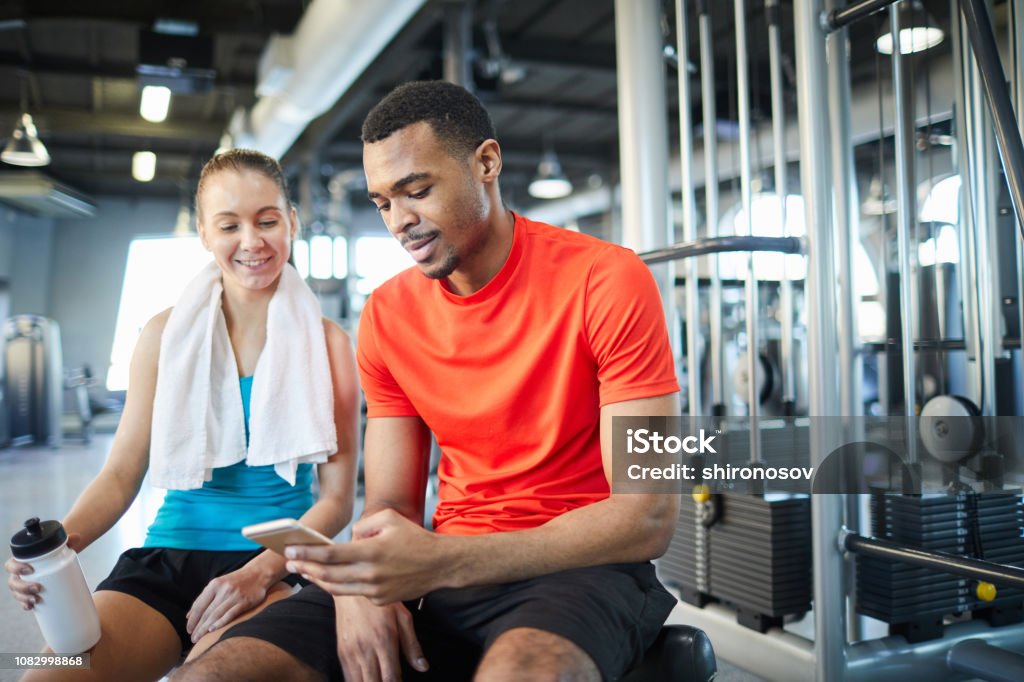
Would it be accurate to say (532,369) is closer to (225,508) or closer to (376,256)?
(225,508)

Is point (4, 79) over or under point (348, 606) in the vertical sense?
over

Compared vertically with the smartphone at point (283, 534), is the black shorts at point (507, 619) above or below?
below

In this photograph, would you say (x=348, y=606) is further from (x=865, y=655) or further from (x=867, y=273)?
A: (x=867, y=273)

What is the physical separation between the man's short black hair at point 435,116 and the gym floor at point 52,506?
5.19 feet

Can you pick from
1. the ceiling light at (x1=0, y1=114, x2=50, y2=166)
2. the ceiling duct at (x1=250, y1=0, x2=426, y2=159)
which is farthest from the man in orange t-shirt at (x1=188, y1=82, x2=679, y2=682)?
the ceiling light at (x1=0, y1=114, x2=50, y2=166)

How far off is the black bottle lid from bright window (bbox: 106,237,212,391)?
11.9 m

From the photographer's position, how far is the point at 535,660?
990 millimetres

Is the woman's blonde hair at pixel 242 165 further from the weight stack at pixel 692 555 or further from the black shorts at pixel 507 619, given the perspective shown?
the weight stack at pixel 692 555

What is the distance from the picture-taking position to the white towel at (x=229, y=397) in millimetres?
1552

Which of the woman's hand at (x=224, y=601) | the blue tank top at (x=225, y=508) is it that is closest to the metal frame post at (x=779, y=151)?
the blue tank top at (x=225, y=508)

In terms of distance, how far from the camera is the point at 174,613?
1451 mm

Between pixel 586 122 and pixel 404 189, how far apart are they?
9.77m

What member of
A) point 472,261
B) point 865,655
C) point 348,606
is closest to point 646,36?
point 472,261

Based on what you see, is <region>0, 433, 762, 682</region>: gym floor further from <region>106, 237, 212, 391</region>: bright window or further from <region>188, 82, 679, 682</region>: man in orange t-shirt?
<region>106, 237, 212, 391</region>: bright window
